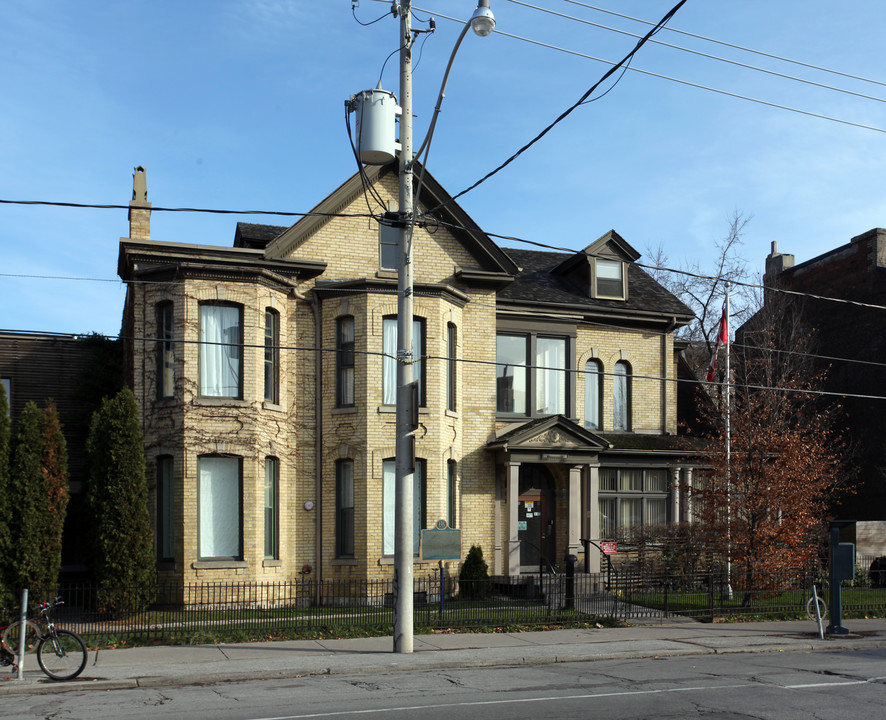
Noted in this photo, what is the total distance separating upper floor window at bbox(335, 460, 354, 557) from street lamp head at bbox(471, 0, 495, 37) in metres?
12.3

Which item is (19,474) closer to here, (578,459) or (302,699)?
(302,699)

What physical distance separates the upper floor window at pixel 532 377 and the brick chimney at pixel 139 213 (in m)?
9.52

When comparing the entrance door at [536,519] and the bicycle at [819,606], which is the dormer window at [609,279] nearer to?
the entrance door at [536,519]

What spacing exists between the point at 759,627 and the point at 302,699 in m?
11.1

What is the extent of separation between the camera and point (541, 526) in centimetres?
2584

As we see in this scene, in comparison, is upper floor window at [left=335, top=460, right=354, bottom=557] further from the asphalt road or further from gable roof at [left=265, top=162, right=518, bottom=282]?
the asphalt road

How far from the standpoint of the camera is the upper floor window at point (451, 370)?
23.7 m

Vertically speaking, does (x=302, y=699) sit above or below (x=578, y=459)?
below

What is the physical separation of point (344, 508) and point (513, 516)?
4435 mm

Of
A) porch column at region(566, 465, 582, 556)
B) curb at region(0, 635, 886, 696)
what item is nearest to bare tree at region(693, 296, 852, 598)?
curb at region(0, 635, 886, 696)

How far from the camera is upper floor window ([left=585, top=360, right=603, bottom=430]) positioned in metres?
27.6

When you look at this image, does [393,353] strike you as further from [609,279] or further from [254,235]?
[609,279]

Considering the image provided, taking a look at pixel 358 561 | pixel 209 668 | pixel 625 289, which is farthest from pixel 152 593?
pixel 625 289

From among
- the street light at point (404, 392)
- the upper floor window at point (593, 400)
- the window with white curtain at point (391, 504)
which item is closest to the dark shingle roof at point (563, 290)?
the upper floor window at point (593, 400)
